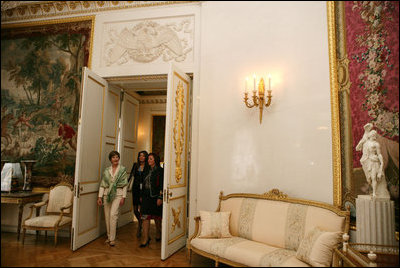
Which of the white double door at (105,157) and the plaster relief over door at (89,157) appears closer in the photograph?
the white double door at (105,157)

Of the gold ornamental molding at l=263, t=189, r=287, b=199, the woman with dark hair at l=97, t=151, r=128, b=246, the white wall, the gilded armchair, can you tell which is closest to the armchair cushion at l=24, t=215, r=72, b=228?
the gilded armchair

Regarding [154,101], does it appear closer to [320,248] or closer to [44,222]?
[44,222]

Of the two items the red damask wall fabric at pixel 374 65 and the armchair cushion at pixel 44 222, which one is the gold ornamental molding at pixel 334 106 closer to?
the red damask wall fabric at pixel 374 65

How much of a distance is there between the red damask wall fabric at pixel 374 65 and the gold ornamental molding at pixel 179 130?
84.1 inches

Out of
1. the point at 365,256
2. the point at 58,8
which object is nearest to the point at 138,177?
the point at 58,8

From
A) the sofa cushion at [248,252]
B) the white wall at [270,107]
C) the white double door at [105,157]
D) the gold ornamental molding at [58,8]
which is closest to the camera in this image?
the sofa cushion at [248,252]

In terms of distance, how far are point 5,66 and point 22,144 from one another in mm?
1522

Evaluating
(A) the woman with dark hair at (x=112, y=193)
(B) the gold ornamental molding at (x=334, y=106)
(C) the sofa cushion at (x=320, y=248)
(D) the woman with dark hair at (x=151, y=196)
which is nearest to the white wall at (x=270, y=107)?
(B) the gold ornamental molding at (x=334, y=106)

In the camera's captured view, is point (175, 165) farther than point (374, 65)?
Yes

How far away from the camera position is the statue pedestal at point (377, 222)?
2486 mm

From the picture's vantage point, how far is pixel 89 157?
4.14 metres

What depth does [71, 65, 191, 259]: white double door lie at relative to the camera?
367 cm

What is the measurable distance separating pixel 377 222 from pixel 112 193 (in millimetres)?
3233

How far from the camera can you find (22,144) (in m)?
4.76
